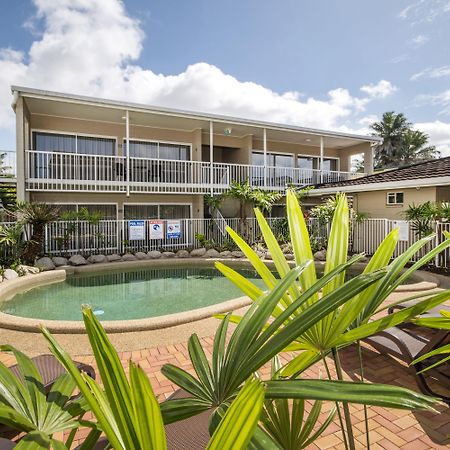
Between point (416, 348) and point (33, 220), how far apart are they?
1121cm

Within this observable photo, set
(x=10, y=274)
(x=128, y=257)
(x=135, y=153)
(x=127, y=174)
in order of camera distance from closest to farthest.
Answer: (x=10, y=274) → (x=128, y=257) → (x=127, y=174) → (x=135, y=153)

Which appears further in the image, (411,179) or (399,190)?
(399,190)

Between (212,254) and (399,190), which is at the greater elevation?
(399,190)

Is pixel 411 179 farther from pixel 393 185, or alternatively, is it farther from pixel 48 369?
pixel 48 369

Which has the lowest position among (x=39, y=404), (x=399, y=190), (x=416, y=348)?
(x=416, y=348)

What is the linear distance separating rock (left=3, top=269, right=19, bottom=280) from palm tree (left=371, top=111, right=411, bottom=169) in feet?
132

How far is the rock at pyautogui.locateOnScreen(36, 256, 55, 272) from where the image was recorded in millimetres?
10414

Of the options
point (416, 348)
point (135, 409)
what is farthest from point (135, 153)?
point (135, 409)

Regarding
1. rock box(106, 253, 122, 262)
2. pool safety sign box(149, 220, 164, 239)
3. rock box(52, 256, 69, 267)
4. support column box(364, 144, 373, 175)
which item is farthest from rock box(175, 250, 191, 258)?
support column box(364, 144, 373, 175)

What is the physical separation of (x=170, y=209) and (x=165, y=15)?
849 centimetres

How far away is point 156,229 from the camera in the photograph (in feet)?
44.2

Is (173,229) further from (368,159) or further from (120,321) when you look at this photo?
(368,159)

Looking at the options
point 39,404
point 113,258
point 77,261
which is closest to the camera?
point 39,404

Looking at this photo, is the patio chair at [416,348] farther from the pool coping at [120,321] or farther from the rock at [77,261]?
the rock at [77,261]
